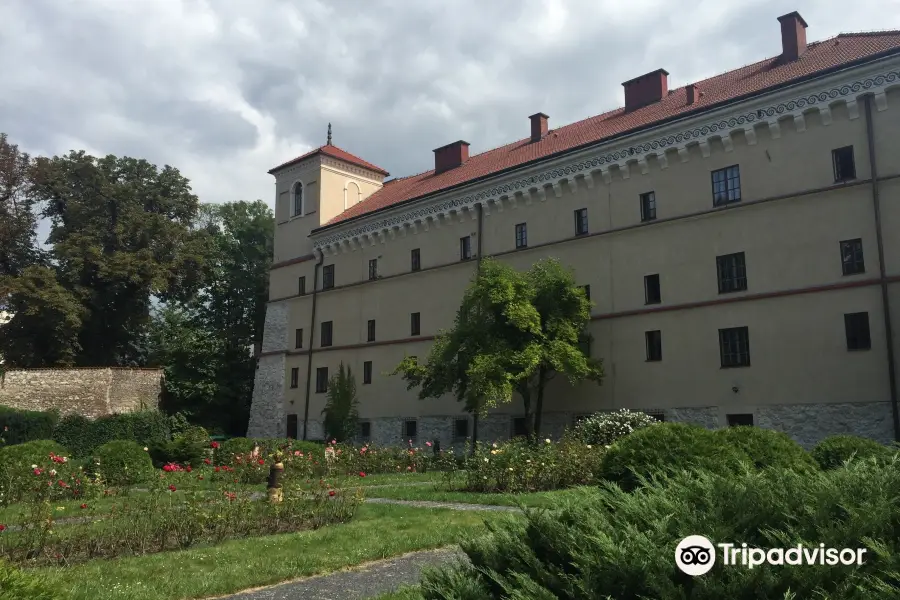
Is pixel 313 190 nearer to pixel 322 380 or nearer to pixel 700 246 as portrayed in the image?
pixel 322 380

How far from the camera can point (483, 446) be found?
17.5 metres

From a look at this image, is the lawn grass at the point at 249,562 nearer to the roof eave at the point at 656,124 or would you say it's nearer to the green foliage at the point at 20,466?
the green foliage at the point at 20,466

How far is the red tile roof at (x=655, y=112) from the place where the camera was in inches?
890

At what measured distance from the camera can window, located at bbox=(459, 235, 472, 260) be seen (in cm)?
3145

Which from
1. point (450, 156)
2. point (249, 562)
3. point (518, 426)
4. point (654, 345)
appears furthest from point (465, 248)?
point (249, 562)

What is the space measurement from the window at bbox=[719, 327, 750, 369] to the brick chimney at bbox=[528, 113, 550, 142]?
14.2 metres

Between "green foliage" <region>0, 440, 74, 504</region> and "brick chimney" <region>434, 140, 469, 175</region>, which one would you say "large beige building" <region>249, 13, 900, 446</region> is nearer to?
"brick chimney" <region>434, 140, 469, 175</region>

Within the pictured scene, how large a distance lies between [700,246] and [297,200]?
24.7 metres

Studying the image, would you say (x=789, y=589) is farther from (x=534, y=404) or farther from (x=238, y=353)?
(x=238, y=353)

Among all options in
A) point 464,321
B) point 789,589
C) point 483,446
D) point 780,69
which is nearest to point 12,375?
point 464,321

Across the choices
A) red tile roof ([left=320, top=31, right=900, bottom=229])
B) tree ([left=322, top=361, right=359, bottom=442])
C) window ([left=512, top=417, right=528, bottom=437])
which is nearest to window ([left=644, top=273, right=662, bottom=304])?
red tile roof ([left=320, top=31, right=900, bottom=229])

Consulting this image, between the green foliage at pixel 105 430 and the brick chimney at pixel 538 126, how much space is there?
21227 millimetres

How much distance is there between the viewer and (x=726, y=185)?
23.8 metres

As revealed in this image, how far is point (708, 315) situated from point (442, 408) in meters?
12.5
